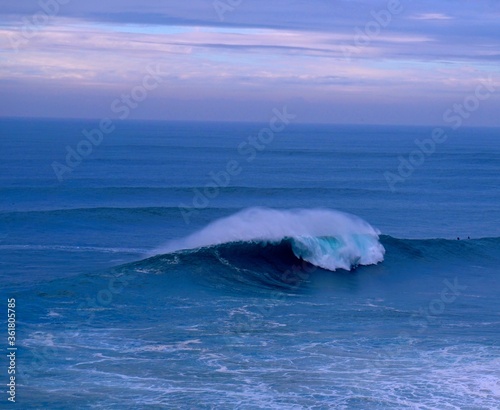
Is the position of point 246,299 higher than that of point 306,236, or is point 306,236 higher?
point 306,236

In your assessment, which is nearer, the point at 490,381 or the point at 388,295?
the point at 490,381

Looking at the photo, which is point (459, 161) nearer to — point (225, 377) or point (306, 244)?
point (306, 244)

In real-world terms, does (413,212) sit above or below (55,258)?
above

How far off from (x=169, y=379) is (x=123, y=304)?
532 cm

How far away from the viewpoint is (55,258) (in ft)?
78.2

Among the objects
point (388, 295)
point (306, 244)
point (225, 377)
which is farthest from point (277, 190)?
point (225, 377)

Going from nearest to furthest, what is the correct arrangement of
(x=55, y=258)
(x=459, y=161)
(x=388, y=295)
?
(x=388, y=295) → (x=55, y=258) → (x=459, y=161)

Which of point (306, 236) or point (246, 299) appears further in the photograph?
point (306, 236)

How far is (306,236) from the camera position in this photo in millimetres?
24891

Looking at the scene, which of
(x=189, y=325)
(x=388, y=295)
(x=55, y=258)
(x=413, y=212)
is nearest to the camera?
(x=189, y=325)

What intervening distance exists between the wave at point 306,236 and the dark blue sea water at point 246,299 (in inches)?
2.2

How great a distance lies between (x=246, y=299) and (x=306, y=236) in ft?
20.0

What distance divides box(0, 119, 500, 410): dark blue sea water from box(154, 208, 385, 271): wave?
0.19 feet

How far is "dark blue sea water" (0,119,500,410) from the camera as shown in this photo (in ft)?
42.5
